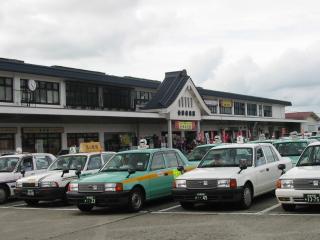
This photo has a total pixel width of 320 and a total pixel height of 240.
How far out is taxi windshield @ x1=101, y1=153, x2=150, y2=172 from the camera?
13.2m

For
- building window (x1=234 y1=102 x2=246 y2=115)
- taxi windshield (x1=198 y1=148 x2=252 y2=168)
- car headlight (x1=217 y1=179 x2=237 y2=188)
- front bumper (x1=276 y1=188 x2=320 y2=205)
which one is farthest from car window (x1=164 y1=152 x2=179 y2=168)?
building window (x1=234 y1=102 x2=246 y2=115)

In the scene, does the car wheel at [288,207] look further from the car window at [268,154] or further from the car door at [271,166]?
the car window at [268,154]

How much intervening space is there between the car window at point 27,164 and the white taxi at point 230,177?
6701 millimetres

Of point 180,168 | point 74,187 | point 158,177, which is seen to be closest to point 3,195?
point 74,187

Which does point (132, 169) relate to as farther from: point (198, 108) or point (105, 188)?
point (198, 108)

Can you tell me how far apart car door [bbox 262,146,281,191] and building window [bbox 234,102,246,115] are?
151ft

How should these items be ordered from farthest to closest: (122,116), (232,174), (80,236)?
(122,116), (232,174), (80,236)

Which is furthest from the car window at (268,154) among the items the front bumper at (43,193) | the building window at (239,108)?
the building window at (239,108)

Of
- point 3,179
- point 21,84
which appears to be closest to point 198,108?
point 21,84

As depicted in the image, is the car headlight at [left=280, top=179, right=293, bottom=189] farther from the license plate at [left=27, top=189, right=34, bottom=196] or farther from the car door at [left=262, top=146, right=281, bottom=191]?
the license plate at [left=27, top=189, right=34, bottom=196]

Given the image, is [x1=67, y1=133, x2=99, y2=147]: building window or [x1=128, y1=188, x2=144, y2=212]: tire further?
[x1=67, y1=133, x2=99, y2=147]: building window

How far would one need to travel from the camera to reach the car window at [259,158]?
1282cm

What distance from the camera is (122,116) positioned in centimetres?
3488

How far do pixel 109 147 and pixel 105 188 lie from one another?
25.6 m
